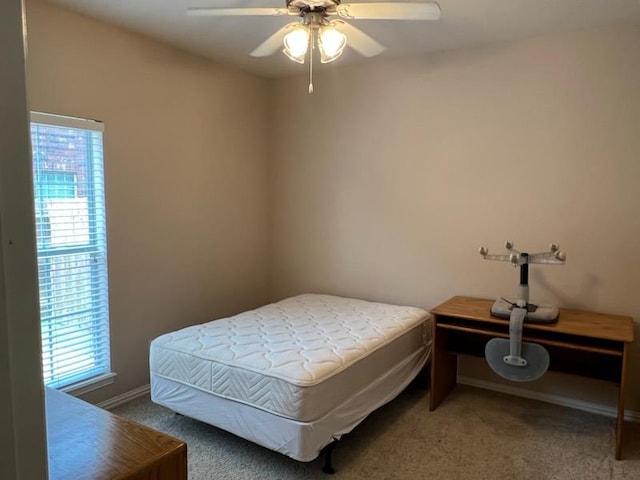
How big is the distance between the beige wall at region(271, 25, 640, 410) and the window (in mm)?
1741

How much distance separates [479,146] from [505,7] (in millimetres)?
969

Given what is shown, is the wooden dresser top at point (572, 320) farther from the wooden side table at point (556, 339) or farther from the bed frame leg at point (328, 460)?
the bed frame leg at point (328, 460)

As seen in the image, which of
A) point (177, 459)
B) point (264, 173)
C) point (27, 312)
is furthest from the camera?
point (264, 173)

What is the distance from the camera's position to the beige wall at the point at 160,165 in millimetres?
2717

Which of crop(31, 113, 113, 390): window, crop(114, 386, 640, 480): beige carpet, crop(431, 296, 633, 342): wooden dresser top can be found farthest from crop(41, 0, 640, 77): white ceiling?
crop(114, 386, 640, 480): beige carpet

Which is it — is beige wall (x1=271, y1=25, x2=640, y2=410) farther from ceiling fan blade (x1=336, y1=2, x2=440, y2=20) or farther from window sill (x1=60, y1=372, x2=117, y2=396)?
window sill (x1=60, y1=372, x2=117, y2=396)

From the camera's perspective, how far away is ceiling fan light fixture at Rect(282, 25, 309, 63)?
2.23 meters

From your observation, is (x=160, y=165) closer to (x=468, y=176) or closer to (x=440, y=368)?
(x=468, y=176)

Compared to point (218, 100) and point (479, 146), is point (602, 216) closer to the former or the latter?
point (479, 146)

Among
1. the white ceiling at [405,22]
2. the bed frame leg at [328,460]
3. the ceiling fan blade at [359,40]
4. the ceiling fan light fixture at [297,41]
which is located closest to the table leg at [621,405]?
the bed frame leg at [328,460]

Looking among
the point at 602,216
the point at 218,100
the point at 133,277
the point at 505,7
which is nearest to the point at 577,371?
the point at 602,216

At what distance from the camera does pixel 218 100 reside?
3.69m

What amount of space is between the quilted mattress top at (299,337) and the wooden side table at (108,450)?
117 cm

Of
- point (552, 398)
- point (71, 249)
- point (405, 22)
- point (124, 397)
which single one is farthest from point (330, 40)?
point (552, 398)
